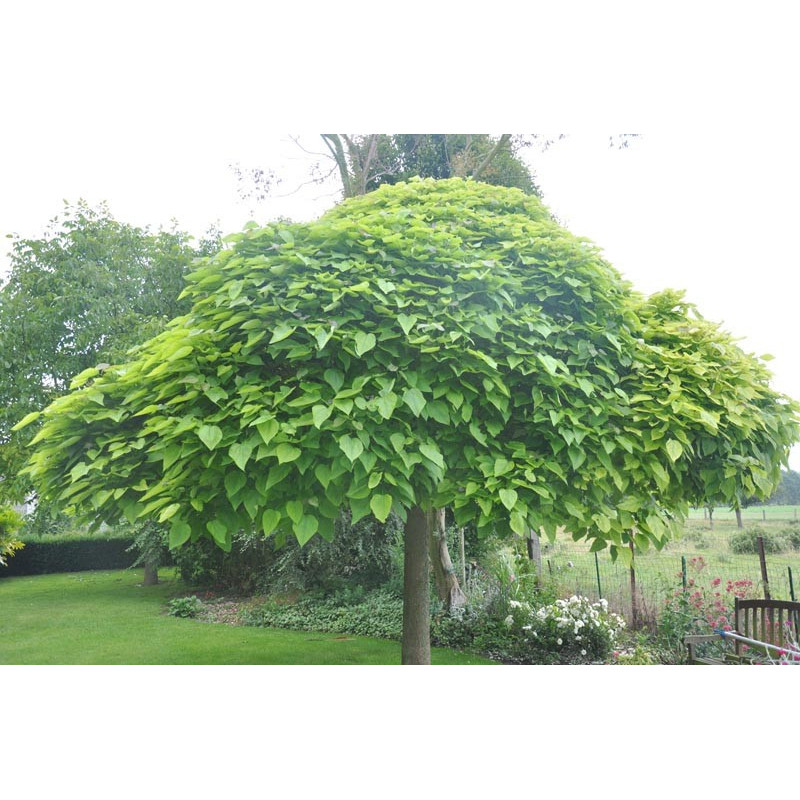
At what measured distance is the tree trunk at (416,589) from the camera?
250 cm

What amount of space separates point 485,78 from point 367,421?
198 centimetres

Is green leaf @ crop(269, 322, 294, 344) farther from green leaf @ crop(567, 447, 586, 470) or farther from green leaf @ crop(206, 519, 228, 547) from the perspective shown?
green leaf @ crop(567, 447, 586, 470)

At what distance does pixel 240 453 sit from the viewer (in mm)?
1619

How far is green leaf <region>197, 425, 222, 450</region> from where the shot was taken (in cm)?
161

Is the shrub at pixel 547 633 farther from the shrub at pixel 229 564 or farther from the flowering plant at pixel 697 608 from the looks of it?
the shrub at pixel 229 564

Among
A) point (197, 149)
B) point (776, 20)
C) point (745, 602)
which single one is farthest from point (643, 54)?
point (745, 602)

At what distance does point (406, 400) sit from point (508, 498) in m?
0.39

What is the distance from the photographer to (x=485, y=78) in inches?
112

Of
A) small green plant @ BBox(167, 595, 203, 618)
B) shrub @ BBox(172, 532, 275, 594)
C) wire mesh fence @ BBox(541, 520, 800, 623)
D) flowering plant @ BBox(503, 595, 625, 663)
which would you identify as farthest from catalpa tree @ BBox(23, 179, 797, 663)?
shrub @ BBox(172, 532, 275, 594)

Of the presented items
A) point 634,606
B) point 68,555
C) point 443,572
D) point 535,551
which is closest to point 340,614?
point 443,572

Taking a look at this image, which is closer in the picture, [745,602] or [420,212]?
[420,212]

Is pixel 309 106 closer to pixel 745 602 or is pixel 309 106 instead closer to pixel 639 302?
pixel 639 302

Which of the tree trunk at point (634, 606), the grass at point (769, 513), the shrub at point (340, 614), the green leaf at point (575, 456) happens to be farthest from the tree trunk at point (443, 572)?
the green leaf at point (575, 456)
